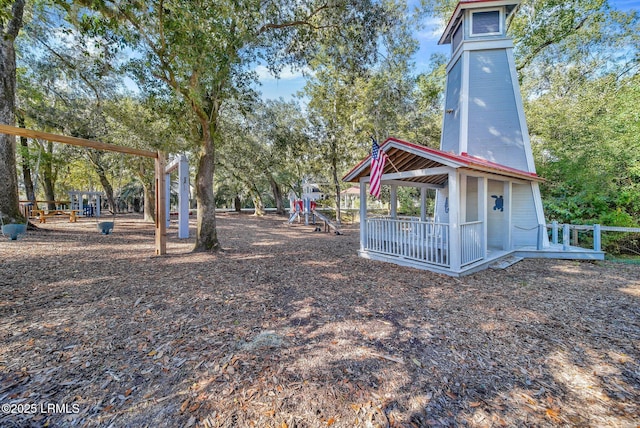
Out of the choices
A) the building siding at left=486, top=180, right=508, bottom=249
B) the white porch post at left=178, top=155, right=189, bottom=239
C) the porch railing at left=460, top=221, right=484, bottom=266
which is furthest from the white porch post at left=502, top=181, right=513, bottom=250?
the white porch post at left=178, top=155, right=189, bottom=239

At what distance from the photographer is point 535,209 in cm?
847

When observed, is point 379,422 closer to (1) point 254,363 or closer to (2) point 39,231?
(1) point 254,363

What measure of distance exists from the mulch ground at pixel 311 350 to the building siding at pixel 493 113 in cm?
455

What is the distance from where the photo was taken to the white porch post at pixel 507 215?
26.1 feet

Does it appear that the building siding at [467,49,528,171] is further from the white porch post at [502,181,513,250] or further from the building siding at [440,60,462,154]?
the white porch post at [502,181,513,250]

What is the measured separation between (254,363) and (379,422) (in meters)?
1.28

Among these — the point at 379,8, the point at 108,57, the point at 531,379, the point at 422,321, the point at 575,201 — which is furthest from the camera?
the point at 575,201

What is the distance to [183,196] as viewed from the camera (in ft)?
31.4

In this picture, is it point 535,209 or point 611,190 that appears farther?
point 611,190

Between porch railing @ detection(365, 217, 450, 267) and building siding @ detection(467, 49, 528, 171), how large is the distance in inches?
144

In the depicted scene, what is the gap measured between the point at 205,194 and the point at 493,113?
937 cm

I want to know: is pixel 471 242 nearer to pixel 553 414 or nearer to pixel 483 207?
pixel 483 207

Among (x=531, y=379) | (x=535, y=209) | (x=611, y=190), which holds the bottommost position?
(x=531, y=379)

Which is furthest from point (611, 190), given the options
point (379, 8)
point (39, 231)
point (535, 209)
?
point (39, 231)
